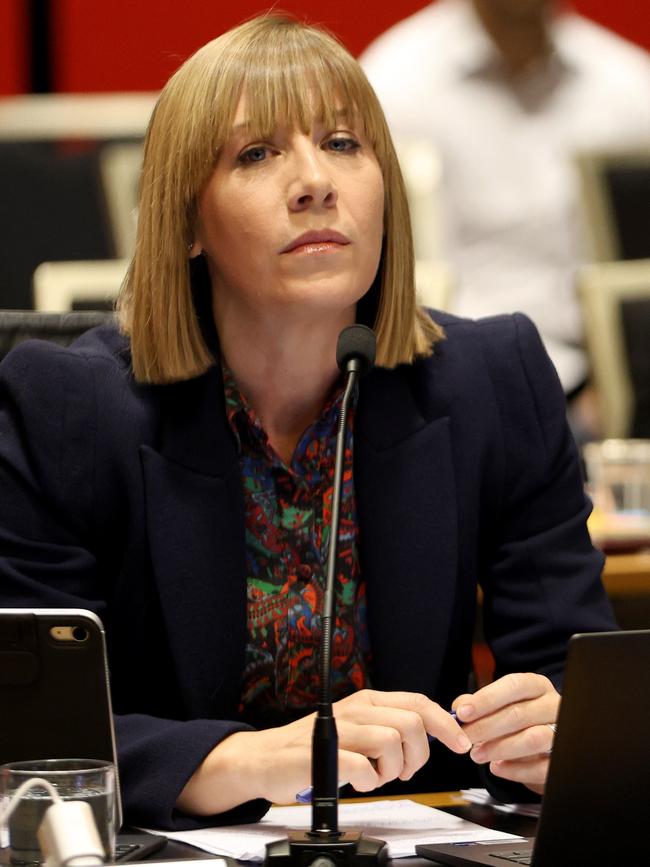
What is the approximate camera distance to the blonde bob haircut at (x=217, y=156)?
1.63 m

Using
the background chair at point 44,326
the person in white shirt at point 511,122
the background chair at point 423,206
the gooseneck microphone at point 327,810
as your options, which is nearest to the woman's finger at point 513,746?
the gooseneck microphone at point 327,810

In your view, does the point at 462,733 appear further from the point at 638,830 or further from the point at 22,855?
the point at 22,855

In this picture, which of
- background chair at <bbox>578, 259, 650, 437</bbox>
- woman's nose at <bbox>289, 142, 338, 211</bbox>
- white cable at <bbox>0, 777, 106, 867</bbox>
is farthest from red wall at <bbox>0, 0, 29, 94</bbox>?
white cable at <bbox>0, 777, 106, 867</bbox>

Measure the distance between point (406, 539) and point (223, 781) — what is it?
43 centimetres

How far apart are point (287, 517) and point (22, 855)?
71cm

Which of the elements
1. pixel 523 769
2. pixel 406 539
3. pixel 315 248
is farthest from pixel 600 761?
pixel 315 248

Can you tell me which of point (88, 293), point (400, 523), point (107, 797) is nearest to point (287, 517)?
point (400, 523)

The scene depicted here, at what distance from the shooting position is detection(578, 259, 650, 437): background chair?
323 cm

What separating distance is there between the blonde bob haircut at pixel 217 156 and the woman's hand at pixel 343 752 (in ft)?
1.63

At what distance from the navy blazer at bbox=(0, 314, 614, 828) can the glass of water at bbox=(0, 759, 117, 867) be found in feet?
1.50

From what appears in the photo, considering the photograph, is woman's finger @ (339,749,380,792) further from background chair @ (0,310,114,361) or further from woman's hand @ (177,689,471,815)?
background chair @ (0,310,114,361)

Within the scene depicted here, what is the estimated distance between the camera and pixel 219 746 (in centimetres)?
137

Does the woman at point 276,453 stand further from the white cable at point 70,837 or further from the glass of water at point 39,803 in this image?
the white cable at point 70,837

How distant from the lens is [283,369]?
5.73 feet
